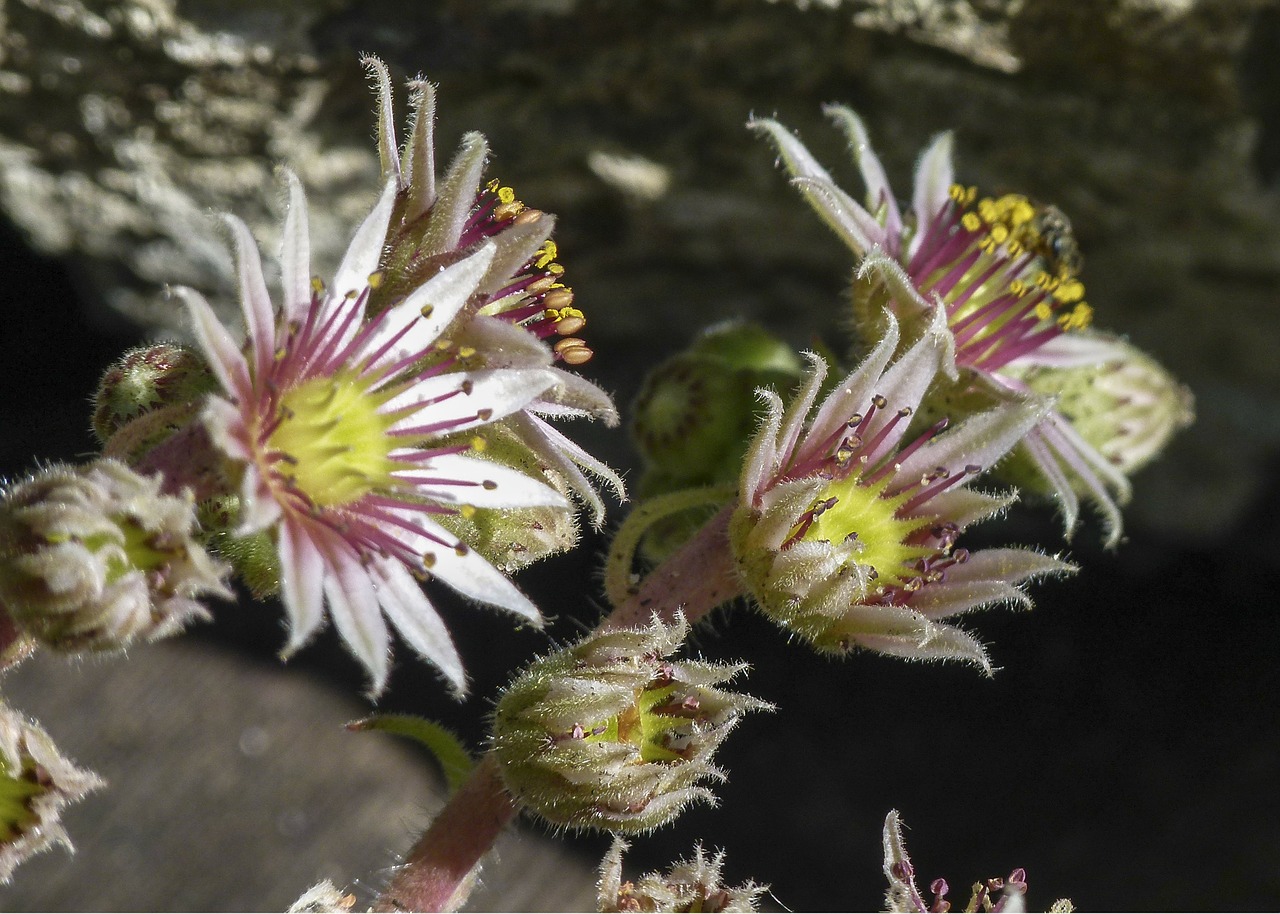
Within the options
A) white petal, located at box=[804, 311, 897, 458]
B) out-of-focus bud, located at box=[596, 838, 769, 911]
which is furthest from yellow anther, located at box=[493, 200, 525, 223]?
out-of-focus bud, located at box=[596, 838, 769, 911]

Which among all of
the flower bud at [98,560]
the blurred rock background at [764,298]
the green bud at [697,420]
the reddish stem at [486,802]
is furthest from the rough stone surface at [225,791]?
the flower bud at [98,560]

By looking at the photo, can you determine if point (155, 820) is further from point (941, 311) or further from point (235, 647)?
point (941, 311)

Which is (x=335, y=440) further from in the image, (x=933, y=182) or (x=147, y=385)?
(x=933, y=182)

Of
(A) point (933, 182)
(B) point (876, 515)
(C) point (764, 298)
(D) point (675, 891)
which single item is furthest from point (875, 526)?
(C) point (764, 298)

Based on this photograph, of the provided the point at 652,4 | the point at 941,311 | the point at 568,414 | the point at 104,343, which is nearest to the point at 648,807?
the point at 568,414

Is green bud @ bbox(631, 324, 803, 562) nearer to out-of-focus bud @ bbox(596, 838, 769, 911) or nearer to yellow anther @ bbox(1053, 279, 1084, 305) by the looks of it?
yellow anther @ bbox(1053, 279, 1084, 305)

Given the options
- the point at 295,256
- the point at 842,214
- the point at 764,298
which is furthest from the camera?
the point at 764,298
